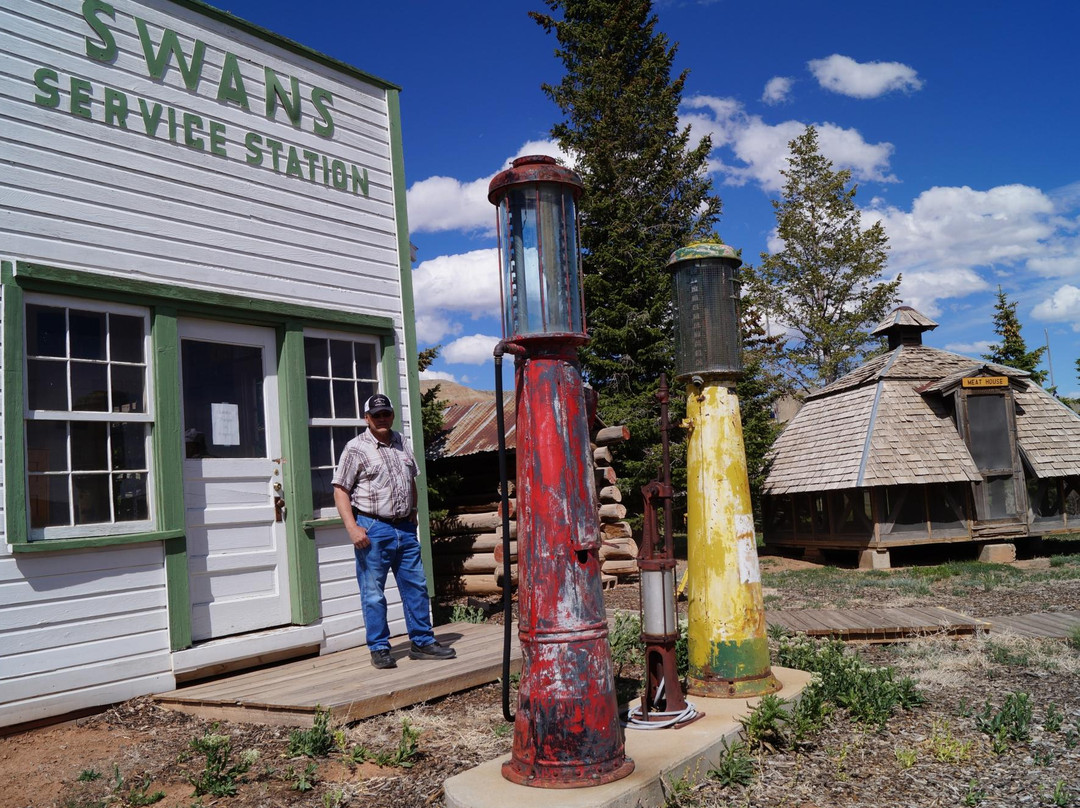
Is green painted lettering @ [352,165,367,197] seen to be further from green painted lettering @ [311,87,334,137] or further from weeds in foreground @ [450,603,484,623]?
weeds in foreground @ [450,603,484,623]

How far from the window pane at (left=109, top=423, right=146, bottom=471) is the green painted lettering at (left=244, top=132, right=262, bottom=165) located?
7.67 feet

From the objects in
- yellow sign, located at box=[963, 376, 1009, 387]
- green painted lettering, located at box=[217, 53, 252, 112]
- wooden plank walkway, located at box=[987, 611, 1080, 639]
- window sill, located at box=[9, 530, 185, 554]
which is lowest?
wooden plank walkway, located at box=[987, 611, 1080, 639]

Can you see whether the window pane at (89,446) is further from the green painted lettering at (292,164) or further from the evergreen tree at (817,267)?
the evergreen tree at (817,267)

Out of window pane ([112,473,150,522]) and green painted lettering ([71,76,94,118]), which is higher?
green painted lettering ([71,76,94,118])

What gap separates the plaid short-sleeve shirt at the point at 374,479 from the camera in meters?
5.98

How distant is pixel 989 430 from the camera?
48.0ft

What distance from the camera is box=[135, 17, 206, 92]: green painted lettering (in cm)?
638

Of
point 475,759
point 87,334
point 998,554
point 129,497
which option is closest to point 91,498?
point 129,497

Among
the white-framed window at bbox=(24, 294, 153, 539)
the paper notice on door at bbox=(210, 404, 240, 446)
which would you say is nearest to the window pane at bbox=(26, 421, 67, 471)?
the white-framed window at bbox=(24, 294, 153, 539)

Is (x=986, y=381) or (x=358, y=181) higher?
(x=358, y=181)

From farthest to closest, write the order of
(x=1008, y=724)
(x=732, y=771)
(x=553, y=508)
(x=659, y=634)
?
(x=1008, y=724) < (x=659, y=634) < (x=732, y=771) < (x=553, y=508)

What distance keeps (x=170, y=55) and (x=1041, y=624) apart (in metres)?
8.47

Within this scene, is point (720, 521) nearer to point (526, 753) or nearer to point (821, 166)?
point (526, 753)

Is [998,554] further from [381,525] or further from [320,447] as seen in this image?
[381,525]
